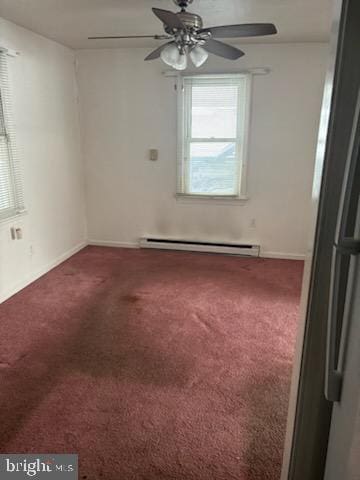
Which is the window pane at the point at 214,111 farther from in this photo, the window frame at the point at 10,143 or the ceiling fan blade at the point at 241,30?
the window frame at the point at 10,143

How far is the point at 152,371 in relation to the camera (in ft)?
7.34

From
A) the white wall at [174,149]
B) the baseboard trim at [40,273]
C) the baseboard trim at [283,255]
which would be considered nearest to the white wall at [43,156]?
the baseboard trim at [40,273]

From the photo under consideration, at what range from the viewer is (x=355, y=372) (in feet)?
2.58

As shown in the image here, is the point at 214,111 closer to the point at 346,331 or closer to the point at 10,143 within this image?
the point at 10,143

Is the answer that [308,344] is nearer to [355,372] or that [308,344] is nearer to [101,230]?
[355,372]

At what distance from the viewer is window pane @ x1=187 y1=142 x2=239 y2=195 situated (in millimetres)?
4141

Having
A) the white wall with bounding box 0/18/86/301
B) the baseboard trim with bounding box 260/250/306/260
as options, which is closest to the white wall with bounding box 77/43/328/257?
the baseboard trim with bounding box 260/250/306/260

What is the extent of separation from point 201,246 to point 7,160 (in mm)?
2398

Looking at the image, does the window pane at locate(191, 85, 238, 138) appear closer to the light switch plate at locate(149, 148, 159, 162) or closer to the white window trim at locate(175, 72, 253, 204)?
the white window trim at locate(175, 72, 253, 204)

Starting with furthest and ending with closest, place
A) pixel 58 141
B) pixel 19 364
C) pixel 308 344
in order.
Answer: pixel 58 141 → pixel 19 364 → pixel 308 344

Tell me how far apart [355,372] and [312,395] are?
279 millimetres

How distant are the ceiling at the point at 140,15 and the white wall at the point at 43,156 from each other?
0.30 metres

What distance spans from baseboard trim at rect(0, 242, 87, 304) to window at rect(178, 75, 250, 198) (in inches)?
61.5

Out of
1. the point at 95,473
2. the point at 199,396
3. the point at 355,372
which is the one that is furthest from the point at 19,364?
the point at 355,372
